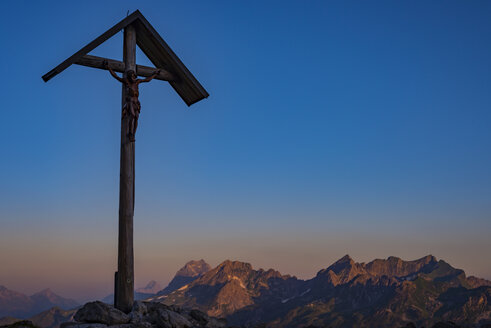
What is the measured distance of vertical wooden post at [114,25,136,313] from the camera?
1612cm

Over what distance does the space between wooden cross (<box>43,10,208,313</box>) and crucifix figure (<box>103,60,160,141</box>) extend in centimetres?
11

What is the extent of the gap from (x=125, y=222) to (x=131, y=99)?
456 cm

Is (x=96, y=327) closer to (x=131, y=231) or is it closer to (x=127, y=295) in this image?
(x=127, y=295)

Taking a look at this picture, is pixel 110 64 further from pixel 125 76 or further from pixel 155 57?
pixel 155 57

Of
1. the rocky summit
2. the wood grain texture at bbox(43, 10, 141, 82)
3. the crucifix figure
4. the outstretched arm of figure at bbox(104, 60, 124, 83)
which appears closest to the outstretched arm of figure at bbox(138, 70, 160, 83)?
the crucifix figure

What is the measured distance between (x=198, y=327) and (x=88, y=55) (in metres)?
11.0

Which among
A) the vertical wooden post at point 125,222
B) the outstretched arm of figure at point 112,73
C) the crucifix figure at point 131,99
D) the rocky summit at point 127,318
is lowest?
the rocky summit at point 127,318

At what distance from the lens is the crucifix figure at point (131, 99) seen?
1717 cm

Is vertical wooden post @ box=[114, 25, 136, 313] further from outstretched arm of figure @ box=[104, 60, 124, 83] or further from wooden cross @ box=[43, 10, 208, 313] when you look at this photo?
outstretched arm of figure @ box=[104, 60, 124, 83]

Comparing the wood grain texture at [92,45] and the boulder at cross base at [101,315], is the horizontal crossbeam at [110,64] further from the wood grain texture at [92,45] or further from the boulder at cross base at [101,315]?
the boulder at cross base at [101,315]

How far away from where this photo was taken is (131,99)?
1733 centimetres

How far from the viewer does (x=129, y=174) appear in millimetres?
16922

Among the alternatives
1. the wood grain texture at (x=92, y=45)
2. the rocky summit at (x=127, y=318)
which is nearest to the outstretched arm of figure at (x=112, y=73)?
the wood grain texture at (x=92, y=45)

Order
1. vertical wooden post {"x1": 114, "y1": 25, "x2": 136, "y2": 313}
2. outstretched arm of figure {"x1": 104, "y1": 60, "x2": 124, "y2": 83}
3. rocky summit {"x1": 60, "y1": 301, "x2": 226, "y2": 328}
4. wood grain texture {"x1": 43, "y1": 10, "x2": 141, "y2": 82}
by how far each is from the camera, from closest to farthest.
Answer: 1. rocky summit {"x1": 60, "y1": 301, "x2": 226, "y2": 328}
2. vertical wooden post {"x1": 114, "y1": 25, "x2": 136, "y2": 313}
3. wood grain texture {"x1": 43, "y1": 10, "x2": 141, "y2": 82}
4. outstretched arm of figure {"x1": 104, "y1": 60, "x2": 124, "y2": 83}
